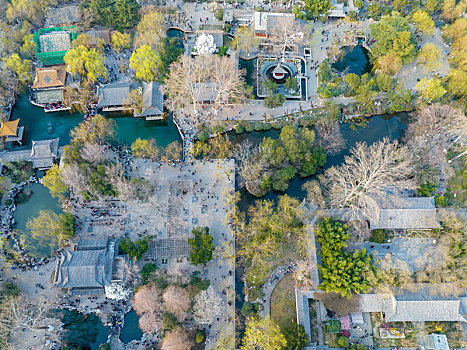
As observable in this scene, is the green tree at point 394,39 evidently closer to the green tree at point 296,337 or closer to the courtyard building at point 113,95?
the courtyard building at point 113,95

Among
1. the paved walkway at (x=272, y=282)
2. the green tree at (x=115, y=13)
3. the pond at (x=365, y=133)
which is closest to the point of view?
the paved walkway at (x=272, y=282)

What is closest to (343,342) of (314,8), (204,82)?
(204,82)

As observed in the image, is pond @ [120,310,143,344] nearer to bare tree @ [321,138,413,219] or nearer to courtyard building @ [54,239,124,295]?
courtyard building @ [54,239,124,295]

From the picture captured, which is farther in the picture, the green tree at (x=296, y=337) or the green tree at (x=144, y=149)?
the green tree at (x=144, y=149)

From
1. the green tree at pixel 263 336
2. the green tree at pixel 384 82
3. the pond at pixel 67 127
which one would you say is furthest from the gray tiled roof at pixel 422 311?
the pond at pixel 67 127

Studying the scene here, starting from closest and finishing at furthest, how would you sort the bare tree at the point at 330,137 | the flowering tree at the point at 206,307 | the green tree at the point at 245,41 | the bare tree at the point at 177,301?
the flowering tree at the point at 206,307
the bare tree at the point at 177,301
the bare tree at the point at 330,137
the green tree at the point at 245,41

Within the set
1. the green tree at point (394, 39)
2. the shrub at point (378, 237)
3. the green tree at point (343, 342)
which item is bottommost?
the green tree at point (343, 342)

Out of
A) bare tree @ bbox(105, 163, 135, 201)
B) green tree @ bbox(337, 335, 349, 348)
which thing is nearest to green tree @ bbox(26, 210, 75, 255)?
bare tree @ bbox(105, 163, 135, 201)

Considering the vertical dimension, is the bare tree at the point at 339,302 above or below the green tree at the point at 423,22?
below
